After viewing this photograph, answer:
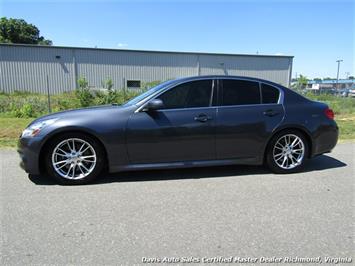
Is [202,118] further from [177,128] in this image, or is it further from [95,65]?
[95,65]

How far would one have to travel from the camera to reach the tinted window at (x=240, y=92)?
190 inches

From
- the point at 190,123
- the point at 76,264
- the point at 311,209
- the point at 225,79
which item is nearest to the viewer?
the point at 76,264

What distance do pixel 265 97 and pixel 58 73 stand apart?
26962 mm

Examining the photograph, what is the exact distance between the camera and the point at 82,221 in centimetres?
326

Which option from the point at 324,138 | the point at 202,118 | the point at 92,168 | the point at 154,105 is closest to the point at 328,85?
the point at 324,138

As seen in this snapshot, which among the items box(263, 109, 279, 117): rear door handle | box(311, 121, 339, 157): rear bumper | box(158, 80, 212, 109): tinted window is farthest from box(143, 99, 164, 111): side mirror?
box(311, 121, 339, 157): rear bumper

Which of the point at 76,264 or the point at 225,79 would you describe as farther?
the point at 225,79

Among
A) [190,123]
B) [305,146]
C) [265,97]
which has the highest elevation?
[265,97]

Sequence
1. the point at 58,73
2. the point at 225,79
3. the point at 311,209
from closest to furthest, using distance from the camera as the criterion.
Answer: the point at 311,209 → the point at 225,79 → the point at 58,73

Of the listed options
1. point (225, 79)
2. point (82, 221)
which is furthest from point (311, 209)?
point (82, 221)

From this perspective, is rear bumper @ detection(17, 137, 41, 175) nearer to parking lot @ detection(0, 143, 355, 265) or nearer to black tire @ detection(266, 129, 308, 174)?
parking lot @ detection(0, 143, 355, 265)

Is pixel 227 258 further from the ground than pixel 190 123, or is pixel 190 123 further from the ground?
pixel 190 123

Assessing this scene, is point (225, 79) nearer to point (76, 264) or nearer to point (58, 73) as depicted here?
point (76, 264)

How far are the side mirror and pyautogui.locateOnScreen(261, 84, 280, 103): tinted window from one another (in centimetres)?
175
